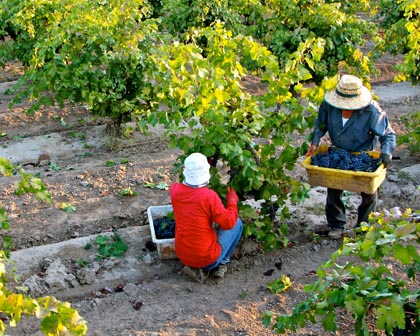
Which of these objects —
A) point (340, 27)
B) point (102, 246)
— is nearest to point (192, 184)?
point (102, 246)

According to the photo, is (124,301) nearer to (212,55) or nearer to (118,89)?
(212,55)

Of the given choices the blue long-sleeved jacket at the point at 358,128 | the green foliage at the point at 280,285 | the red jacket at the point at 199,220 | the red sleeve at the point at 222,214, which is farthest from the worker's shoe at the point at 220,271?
the blue long-sleeved jacket at the point at 358,128

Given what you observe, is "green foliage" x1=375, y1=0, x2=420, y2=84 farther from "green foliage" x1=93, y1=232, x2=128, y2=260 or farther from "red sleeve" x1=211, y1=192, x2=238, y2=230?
"green foliage" x1=93, y1=232, x2=128, y2=260

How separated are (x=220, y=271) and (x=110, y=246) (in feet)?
3.90

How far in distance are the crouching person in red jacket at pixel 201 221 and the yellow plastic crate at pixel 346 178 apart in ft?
2.52

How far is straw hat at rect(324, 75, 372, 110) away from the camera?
5.59 metres

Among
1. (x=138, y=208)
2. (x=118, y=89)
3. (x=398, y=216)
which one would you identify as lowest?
(x=138, y=208)

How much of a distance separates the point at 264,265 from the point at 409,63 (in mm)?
3230

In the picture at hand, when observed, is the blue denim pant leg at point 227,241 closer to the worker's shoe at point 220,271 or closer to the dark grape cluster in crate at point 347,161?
the worker's shoe at point 220,271

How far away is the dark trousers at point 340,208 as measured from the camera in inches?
235

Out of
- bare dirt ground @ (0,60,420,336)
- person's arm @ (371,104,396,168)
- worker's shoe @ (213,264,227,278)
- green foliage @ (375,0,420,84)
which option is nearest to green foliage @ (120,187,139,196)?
bare dirt ground @ (0,60,420,336)

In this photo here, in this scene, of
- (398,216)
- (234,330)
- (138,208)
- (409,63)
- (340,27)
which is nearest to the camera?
(398,216)

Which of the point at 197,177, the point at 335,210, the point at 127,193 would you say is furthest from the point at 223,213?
the point at 127,193

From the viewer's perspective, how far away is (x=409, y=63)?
24.6 ft
